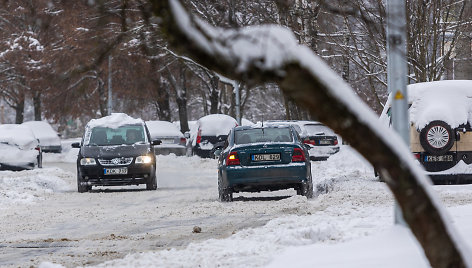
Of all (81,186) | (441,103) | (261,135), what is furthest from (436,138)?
(81,186)

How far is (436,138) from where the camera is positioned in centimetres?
1666

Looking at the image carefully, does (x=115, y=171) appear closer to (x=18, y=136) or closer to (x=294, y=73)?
(x=18, y=136)

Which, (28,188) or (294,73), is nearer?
(294,73)

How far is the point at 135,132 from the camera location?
22.9 metres

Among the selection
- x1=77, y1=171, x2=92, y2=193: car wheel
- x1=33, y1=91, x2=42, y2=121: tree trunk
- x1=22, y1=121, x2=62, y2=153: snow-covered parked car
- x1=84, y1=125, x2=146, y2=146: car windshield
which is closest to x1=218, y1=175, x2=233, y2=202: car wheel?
x1=77, y1=171, x2=92, y2=193: car wheel

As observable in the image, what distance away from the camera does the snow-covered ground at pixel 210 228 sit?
8.73 meters

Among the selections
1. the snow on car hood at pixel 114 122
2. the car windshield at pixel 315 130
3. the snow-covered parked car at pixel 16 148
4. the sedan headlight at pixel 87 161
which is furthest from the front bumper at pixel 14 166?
the sedan headlight at pixel 87 161

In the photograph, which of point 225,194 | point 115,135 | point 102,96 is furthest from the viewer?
point 102,96

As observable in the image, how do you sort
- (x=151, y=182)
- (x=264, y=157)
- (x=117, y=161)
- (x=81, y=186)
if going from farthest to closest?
(x=151, y=182) → (x=81, y=186) → (x=117, y=161) → (x=264, y=157)

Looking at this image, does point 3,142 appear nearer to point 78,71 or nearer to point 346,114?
point 78,71

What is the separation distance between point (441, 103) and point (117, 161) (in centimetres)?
795

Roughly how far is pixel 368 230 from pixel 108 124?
13757 millimetres

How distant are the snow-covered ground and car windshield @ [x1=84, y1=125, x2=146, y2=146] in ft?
4.16

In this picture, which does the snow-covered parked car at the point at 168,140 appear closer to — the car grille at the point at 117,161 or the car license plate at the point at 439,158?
the car grille at the point at 117,161
